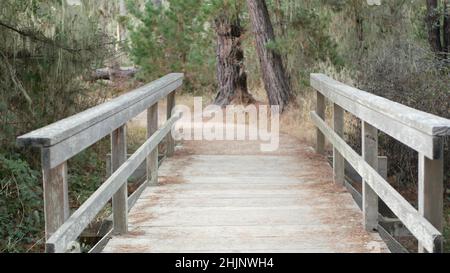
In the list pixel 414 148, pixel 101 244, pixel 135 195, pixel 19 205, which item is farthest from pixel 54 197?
pixel 19 205

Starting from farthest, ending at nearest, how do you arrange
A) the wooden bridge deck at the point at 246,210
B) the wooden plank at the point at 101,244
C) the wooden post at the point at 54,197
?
the wooden bridge deck at the point at 246,210 < the wooden plank at the point at 101,244 < the wooden post at the point at 54,197

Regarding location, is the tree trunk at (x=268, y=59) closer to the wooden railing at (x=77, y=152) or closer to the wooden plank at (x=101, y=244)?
the wooden railing at (x=77, y=152)

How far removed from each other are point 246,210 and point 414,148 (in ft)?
7.55

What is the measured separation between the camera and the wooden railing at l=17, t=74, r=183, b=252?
3.15 m

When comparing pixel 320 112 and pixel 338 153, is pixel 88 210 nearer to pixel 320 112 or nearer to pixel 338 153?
pixel 338 153

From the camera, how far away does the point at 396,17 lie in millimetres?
14352

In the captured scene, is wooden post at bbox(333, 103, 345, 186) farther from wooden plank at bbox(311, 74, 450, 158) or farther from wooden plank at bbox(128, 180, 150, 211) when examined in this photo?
wooden plank at bbox(128, 180, 150, 211)

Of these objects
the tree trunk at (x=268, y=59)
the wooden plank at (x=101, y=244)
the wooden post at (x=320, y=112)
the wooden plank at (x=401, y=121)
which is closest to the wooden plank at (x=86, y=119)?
the wooden plank at (x=101, y=244)

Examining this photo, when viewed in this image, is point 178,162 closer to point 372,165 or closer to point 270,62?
point 372,165

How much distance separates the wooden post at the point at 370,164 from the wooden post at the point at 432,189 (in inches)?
56.5

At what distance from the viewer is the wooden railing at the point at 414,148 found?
315 centimetres

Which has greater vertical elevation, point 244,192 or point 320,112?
point 320,112

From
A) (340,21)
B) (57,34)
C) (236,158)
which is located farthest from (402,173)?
(340,21)

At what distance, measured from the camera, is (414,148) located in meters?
3.41
